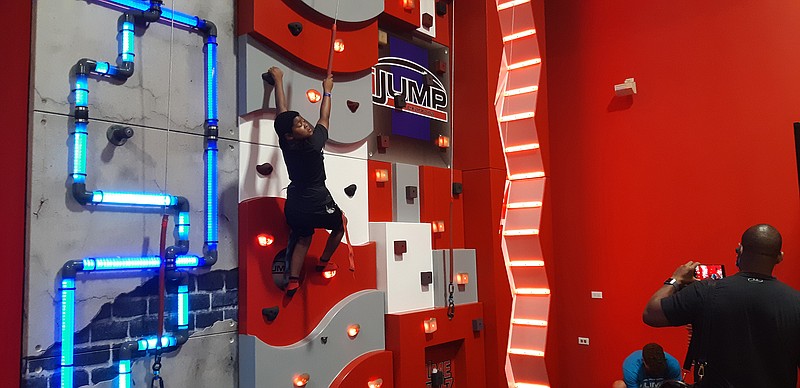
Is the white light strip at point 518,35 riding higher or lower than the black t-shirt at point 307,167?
higher

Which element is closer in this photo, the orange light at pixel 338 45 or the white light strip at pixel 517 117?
the orange light at pixel 338 45

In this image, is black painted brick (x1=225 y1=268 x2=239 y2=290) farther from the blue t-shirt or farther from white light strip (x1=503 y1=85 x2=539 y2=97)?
the blue t-shirt

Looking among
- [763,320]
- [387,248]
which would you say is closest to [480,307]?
[387,248]


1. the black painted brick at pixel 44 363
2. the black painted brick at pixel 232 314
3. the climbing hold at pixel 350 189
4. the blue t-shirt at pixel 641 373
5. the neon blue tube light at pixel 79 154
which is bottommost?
the blue t-shirt at pixel 641 373

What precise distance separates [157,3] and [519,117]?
287cm

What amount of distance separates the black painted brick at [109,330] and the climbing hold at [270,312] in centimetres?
82

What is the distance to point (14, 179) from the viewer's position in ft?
9.64

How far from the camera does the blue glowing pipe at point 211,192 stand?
362cm

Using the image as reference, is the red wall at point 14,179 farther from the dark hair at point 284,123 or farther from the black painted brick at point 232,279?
the dark hair at point 284,123

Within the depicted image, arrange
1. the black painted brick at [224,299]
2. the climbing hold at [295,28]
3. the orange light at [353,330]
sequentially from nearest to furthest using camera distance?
the black painted brick at [224,299]
the climbing hold at [295,28]
the orange light at [353,330]

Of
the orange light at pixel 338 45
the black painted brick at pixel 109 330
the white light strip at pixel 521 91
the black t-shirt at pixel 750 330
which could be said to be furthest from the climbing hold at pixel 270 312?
the white light strip at pixel 521 91

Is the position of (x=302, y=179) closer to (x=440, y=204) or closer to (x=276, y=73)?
(x=276, y=73)

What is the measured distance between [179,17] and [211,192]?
40.1 inches

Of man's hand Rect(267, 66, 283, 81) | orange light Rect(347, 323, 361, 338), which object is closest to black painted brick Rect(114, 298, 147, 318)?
orange light Rect(347, 323, 361, 338)
